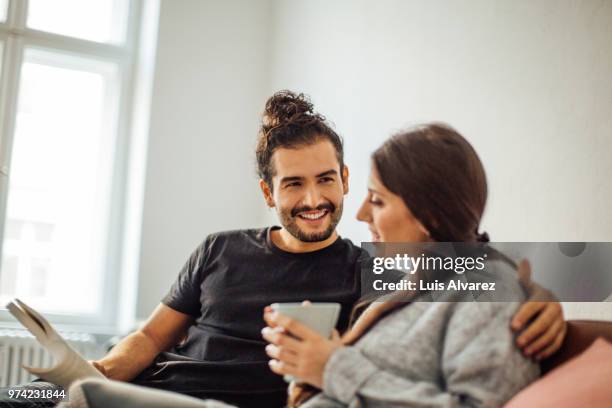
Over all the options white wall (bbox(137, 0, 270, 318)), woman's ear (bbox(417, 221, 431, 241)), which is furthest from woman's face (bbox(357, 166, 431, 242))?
white wall (bbox(137, 0, 270, 318))

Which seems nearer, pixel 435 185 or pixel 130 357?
pixel 435 185

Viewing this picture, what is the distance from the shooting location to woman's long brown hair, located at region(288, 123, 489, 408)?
1210mm

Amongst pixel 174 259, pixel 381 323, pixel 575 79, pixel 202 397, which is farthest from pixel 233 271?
pixel 174 259

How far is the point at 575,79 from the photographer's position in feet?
6.27

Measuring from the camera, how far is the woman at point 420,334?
106 cm

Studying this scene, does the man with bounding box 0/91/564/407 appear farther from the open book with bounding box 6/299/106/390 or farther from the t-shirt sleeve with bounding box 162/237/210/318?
the open book with bounding box 6/299/106/390

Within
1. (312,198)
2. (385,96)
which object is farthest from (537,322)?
(385,96)

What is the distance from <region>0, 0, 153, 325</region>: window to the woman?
2820 millimetres

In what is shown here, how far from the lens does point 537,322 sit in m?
1.11

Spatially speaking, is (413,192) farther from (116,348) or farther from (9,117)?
(9,117)

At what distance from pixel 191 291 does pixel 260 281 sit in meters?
0.26

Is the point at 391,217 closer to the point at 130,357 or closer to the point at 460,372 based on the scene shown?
the point at 460,372

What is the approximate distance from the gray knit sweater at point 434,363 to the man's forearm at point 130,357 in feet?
3.14

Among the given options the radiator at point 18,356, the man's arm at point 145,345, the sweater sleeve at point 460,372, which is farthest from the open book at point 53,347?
the radiator at point 18,356
